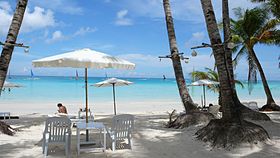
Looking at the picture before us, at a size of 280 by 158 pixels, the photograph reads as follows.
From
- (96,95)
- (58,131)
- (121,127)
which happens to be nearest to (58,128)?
(58,131)

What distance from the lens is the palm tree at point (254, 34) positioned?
51.1 ft

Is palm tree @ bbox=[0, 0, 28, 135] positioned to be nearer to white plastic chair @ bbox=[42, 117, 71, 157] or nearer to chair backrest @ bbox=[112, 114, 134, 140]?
white plastic chair @ bbox=[42, 117, 71, 157]

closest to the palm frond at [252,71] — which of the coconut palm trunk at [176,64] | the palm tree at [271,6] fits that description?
the palm tree at [271,6]

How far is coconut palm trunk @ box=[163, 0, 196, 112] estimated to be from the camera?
32.0 feet

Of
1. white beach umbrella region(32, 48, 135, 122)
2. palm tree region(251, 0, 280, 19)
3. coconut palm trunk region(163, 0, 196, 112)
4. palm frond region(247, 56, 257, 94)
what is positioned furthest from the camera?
palm frond region(247, 56, 257, 94)

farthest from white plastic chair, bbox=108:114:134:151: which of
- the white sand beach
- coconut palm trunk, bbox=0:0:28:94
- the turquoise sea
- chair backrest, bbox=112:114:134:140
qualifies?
the turquoise sea

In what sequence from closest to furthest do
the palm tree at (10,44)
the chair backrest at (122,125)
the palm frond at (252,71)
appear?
the chair backrest at (122,125) < the palm tree at (10,44) < the palm frond at (252,71)

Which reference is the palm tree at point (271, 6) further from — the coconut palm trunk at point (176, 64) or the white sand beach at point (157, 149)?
the white sand beach at point (157, 149)

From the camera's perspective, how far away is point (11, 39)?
24.8 ft

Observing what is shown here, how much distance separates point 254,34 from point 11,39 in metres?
14.6

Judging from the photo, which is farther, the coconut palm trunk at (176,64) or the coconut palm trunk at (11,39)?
the coconut palm trunk at (176,64)

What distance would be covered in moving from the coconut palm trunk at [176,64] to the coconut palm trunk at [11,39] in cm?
516

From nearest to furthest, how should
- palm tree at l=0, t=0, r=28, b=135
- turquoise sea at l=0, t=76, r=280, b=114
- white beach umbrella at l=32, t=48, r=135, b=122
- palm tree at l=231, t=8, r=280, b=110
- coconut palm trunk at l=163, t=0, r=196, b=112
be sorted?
white beach umbrella at l=32, t=48, r=135, b=122 → palm tree at l=0, t=0, r=28, b=135 → coconut palm trunk at l=163, t=0, r=196, b=112 → palm tree at l=231, t=8, r=280, b=110 → turquoise sea at l=0, t=76, r=280, b=114

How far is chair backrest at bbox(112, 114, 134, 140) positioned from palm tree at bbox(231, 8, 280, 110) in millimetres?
Result: 12338
